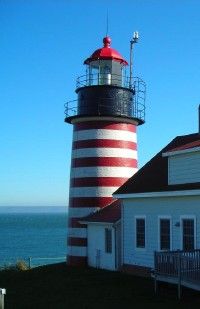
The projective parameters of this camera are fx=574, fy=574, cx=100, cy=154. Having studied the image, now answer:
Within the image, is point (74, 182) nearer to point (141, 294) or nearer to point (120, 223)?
point (120, 223)

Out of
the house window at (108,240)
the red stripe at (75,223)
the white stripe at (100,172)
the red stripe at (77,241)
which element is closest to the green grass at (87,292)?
the house window at (108,240)

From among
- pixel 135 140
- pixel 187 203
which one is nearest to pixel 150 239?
pixel 187 203

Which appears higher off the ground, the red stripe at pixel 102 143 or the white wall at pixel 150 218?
the red stripe at pixel 102 143

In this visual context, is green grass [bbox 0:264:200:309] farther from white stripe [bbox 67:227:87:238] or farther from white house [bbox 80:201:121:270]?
white stripe [bbox 67:227:87:238]

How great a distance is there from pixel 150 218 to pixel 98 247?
4825 millimetres

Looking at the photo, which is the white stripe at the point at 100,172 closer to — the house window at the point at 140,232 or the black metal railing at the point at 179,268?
the house window at the point at 140,232

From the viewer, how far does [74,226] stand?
87.8ft

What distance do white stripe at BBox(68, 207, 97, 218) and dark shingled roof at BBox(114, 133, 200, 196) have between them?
10.5 feet

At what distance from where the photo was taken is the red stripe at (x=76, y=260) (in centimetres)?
2637

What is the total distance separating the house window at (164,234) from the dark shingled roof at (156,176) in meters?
1.17

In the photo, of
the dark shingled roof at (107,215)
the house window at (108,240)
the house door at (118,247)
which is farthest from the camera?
the house window at (108,240)

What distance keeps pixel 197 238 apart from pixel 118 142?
29.2 ft

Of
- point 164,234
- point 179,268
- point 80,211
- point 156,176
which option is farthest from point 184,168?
point 80,211

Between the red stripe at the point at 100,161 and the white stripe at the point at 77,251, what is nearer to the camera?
the red stripe at the point at 100,161
